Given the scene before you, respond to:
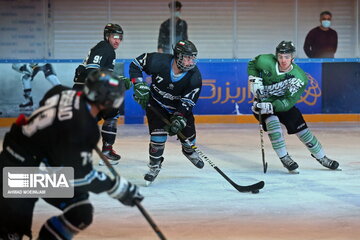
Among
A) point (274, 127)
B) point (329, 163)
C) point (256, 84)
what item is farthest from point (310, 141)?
point (256, 84)

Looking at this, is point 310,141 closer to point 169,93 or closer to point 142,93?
point 169,93

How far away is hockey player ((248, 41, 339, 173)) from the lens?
6.99m

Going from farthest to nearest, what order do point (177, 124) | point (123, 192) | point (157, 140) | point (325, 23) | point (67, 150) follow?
point (325, 23) → point (157, 140) → point (177, 124) → point (123, 192) → point (67, 150)

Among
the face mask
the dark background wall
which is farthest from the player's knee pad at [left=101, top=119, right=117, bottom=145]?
Answer: the face mask

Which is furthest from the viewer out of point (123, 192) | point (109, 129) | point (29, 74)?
point (29, 74)

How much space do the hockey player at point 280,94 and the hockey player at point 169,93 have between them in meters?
0.91

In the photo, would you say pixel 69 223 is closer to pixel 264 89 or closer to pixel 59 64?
pixel 264 89

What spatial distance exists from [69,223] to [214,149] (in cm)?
503

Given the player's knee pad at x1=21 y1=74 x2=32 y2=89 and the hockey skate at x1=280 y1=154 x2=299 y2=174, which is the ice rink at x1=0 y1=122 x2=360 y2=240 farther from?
the player's knee pad at x1=21 y1=74 x2=32 y2=89

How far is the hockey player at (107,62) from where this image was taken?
7211mm

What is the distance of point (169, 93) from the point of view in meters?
6.38

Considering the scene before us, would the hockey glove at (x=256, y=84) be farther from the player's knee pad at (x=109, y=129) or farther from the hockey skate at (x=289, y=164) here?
the player's knee pad at (x=109, y=129)

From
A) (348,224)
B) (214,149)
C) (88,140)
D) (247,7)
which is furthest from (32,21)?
(88,140)

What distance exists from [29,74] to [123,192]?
24.0 ft
